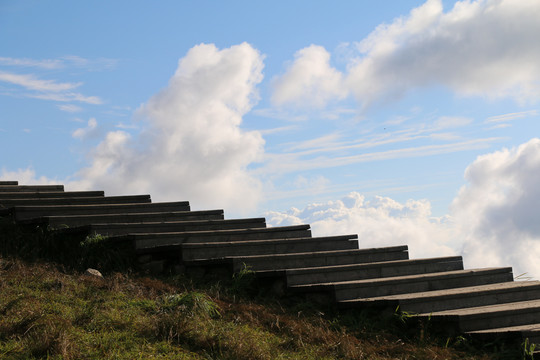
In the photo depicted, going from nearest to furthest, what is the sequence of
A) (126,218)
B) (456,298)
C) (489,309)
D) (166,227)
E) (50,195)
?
(489,309) < (456,298) < (166,227) < (126,218) < (50,195)

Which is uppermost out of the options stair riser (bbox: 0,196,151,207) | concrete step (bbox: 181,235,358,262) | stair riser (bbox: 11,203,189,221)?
stair riser (bbox: 0,196,151,207)

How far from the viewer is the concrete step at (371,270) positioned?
265 inches

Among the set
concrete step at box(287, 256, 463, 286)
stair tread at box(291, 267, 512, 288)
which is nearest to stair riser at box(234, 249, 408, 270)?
concrete step at box(287, 256, 463, 286)

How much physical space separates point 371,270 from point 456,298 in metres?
1.15

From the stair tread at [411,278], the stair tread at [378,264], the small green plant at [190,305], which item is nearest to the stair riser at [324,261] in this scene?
the stair tread at [378,264]

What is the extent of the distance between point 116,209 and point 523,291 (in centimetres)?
605

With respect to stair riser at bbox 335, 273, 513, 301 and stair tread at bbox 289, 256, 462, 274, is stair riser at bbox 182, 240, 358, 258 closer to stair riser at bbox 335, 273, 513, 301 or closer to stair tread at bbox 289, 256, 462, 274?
stair tread at bbox 289, 256, 462, 274

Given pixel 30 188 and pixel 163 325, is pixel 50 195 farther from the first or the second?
pixel 163 325

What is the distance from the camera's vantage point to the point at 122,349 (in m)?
4.44

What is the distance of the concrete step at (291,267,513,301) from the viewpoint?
6438mm

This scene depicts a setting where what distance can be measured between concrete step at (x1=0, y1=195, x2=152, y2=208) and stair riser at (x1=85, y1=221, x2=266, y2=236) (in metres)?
1.92

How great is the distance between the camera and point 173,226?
8586 mm

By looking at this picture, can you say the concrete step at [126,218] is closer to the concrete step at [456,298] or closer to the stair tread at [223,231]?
the stair tread at [223,231]

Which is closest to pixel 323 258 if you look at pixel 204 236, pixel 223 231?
pixel 223 231
